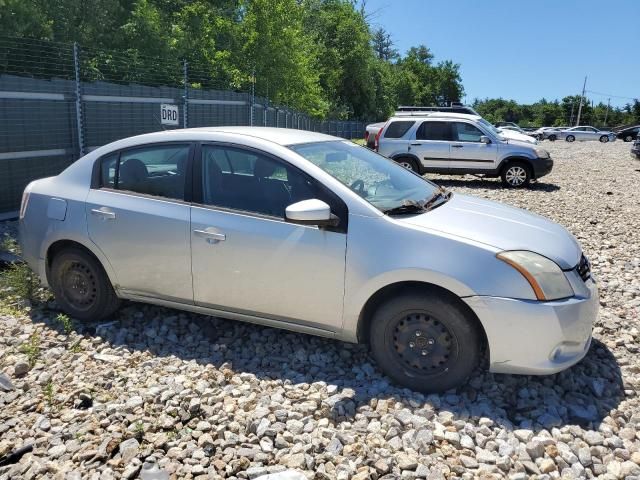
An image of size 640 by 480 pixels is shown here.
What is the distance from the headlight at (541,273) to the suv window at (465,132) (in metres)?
11.6

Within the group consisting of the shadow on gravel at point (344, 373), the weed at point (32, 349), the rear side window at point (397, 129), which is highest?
the rear side window at point (397, 129)

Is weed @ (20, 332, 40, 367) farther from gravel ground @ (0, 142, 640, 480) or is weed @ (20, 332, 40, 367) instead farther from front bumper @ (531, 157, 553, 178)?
front bumper @ (531, 157, 553, 178)

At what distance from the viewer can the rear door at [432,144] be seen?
47.9 ft

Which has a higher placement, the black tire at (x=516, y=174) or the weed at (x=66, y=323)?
the black tire at (x=516, y=174)

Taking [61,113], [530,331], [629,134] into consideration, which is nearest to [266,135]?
[530,331]

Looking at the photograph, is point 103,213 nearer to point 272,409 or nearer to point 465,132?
point 272,409

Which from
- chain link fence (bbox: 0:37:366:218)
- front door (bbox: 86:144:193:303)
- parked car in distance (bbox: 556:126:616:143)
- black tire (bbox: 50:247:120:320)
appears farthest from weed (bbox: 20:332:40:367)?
parked car in distance (bbox: 556:126:616:143)

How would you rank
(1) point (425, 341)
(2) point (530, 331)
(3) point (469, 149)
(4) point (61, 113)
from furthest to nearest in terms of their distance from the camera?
(3) point (469, 149) < (4) point (61, 113) < (1) point (425, 341) < (2) point (530, 331)

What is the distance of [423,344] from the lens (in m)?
3.65

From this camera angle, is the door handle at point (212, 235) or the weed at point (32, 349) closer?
the door handle at point (212, 235)

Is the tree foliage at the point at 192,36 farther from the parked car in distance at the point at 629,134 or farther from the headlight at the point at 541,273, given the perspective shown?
the parked car in distance at the point at 629,134

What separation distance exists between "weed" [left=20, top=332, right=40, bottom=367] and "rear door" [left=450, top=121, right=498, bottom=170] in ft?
39.0

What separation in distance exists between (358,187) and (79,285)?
7.99ft

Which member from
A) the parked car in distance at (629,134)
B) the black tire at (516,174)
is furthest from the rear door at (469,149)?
the parked car in distance at (629,134)
